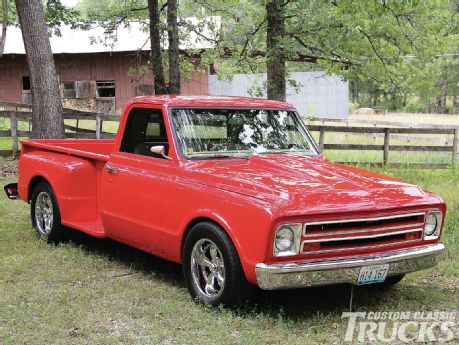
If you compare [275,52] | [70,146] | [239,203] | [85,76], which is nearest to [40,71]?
[275,52]

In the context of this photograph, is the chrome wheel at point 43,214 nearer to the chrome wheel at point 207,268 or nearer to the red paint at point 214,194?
the red paint at point 214,194

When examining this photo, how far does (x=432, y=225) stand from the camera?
568cm

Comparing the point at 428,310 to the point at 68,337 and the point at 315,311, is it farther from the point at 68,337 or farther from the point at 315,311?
the point at 68,337

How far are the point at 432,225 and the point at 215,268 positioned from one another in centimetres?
193

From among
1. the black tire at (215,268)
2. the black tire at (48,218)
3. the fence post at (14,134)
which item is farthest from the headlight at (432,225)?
the fence post at (14,134)

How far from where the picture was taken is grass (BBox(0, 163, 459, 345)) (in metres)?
4.99

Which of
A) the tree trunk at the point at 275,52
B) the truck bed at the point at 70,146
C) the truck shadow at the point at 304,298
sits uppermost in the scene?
the tree trunk at the point at 275,52

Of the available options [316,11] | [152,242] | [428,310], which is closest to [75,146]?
[152,242]

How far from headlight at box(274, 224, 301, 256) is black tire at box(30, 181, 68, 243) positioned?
363 cm

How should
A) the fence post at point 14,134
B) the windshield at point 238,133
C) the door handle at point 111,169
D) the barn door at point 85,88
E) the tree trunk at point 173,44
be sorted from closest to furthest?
the windshield at point 238,133, the door handle at point 111,169, the tree trunk at point 173,44, the fence post at point 14,134, the barn door at point 85,88

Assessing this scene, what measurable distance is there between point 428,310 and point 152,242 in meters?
2.60

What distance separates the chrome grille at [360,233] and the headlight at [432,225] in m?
0.12

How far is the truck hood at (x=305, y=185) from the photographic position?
5035 millimetres

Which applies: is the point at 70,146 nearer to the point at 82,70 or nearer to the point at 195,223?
the point at 195,223
